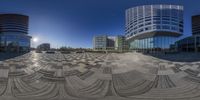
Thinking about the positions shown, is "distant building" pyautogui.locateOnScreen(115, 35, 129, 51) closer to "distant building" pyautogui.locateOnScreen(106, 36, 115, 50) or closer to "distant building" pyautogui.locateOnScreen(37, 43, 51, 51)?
"distant building" pyautogui.locateOnScreen(106, 36, 115, 50)

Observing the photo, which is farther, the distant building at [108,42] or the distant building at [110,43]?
the distant building at [110,43]

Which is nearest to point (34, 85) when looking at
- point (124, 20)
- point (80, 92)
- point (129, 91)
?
point (80, 92)

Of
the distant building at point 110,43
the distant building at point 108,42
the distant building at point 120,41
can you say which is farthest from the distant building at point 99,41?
the distant building at point 120,41

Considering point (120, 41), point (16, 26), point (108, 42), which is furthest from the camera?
point (108, 42)

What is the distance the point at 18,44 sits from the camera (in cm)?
671

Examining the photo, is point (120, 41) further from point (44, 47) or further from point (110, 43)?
point (44, 47)

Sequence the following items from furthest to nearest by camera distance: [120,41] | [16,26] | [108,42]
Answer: [108,42], [120,41], [16,26]

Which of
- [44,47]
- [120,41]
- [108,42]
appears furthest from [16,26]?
[120,41]

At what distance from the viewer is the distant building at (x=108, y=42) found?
577 cm

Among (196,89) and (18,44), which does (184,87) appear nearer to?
(196,89)

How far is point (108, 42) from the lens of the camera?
6.16 meters

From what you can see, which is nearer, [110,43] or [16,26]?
[16,26]

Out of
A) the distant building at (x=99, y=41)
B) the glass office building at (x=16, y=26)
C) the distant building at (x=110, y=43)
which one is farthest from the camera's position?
the distant building at (x=110, y=43)

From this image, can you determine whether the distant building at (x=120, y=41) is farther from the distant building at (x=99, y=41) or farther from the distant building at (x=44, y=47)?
the distant building at (x=44, y=47)
